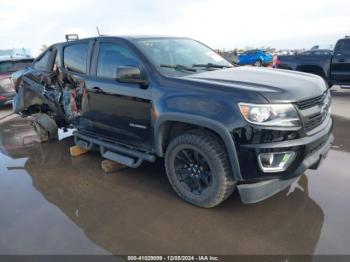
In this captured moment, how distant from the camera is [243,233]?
120 inches

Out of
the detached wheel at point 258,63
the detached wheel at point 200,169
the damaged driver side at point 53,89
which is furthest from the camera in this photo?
the detached wheel at point 258,63

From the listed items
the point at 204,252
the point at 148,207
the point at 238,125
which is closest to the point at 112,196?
the point at 148,207

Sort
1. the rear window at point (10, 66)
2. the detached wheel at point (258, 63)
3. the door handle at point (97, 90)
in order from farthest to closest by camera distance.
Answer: the detached wheel at point (258, 63), the rear window at point (10, 66), the door handle at point (97, 90)

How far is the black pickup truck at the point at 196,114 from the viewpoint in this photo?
2.93 metres

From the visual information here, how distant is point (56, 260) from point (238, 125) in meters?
1.99

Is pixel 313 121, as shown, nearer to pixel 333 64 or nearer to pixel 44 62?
pixel 44 62

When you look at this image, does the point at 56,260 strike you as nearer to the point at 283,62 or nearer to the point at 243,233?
the point at 243,233

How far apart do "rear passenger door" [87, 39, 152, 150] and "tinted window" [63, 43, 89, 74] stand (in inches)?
12.2

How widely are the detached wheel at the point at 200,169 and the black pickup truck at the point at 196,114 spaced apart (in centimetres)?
1

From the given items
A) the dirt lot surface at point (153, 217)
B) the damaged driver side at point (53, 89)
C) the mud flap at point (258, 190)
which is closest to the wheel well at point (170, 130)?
the dirt lot surface at point (153, 217)

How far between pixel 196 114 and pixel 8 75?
878cm

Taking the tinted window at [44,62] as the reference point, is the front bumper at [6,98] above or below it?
below

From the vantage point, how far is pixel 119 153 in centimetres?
428

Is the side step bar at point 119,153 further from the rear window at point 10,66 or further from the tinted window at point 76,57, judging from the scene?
the rear window at point 10,66
